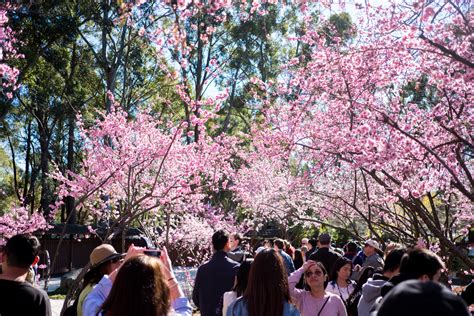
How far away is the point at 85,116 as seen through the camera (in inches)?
1086

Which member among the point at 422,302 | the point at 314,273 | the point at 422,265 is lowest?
the point at 314,273

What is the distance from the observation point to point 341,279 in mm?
5715

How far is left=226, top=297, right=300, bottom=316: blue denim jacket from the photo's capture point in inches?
127

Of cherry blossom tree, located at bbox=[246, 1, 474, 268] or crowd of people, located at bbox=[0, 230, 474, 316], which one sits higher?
cherry blossom tree, located at bbox=[246, 1, 474, 268]

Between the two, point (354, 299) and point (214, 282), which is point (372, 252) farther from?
point (214, 282)

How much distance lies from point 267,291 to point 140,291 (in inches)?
36.8

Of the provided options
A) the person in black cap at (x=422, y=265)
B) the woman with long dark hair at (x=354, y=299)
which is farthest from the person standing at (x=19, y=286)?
the woman with long dark hair at (x=354, y=299)

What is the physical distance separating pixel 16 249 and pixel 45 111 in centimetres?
2505

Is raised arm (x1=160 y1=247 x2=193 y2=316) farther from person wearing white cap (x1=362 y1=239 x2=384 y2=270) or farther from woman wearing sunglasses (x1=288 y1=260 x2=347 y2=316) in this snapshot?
person wearing white cap (x1=362 y1=239 x2=384 y2=270)

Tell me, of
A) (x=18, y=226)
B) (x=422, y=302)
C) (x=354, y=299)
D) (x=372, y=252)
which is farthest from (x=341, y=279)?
(x=18, y=226)

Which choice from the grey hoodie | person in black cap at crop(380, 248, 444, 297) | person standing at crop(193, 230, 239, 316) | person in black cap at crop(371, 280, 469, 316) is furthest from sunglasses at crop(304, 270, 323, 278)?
person in black cap at crop(371, 280, 469, 316)

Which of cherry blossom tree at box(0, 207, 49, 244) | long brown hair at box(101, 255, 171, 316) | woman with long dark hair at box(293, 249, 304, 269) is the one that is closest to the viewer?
long brown hair at box(101, 255, 171, 316)

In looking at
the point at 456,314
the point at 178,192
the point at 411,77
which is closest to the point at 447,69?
the point at 411,77

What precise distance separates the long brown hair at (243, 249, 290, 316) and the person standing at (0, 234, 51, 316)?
1.25 m
